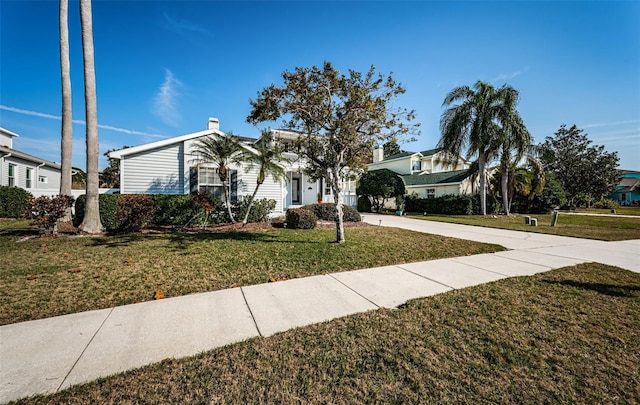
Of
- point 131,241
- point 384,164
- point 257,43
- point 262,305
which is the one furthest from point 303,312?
point 384,164

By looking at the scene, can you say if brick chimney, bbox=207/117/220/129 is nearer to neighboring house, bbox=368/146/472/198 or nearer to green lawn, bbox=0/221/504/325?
green lawn, bbox=0/221/504/325

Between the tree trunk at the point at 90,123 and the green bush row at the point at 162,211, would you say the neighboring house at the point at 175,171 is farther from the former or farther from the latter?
the tree trunk at the point at 90,123

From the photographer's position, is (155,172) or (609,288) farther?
(155,172)

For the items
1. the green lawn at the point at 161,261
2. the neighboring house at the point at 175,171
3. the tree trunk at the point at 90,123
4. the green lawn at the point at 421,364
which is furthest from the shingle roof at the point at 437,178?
the tree trunk at the point at 90,123

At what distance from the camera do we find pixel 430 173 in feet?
91.5

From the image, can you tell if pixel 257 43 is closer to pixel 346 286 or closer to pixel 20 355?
pixel 346 286

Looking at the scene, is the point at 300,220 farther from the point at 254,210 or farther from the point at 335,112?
the point at 335,112

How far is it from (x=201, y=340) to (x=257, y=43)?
11.3 meters

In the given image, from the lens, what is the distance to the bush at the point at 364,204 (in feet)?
74.3

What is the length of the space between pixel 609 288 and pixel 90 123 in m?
14.2

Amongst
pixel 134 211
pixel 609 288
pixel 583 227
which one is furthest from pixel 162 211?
pixel 583 227

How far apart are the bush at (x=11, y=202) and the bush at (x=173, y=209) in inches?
354

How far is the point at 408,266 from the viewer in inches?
216

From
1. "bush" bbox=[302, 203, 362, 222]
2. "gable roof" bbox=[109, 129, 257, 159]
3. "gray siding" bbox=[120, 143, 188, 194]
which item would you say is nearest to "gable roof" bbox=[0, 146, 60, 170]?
"gable roof" bbox=[109, 129, 257, 159]
